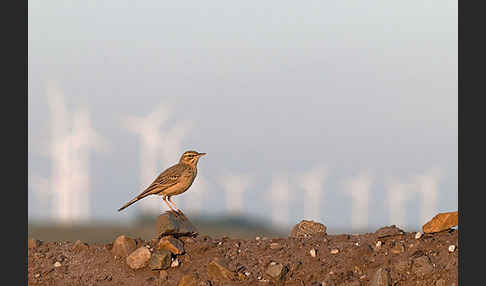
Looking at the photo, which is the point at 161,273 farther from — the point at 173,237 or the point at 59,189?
the point at 59,189

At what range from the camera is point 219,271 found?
1571cm

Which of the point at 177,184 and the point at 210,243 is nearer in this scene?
the point at 210,243

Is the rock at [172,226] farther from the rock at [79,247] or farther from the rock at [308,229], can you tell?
the rock at [308,229]

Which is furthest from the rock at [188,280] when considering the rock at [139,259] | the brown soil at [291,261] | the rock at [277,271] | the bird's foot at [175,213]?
the bird's foot at [175,213]

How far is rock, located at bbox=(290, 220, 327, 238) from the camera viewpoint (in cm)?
1809

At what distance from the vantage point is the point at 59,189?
6731 cm

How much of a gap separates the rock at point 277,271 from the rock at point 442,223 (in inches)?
136

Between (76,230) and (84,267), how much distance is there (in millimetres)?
57661

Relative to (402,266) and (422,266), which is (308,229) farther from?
(422,266)

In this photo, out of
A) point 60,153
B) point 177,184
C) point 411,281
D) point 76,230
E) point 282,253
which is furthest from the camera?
point 76,230

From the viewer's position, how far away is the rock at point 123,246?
16.8m

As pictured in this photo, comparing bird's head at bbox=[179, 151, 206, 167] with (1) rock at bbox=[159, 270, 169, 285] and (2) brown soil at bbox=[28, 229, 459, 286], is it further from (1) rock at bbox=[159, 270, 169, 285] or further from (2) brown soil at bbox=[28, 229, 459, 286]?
(1) rock at bbox=[159, 270, 169, 285]

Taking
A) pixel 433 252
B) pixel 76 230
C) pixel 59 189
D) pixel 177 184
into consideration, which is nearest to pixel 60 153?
pixel 59 189

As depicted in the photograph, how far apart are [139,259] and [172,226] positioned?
3.74 feet
